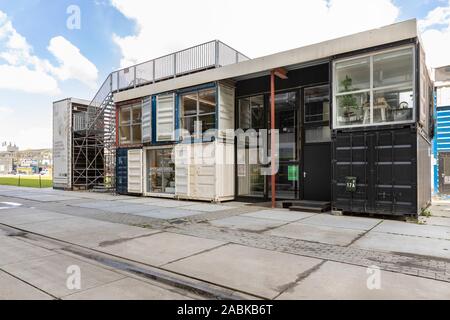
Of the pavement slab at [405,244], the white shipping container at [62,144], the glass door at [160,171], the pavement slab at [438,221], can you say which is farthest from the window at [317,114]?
the white shipping container at [62,144]

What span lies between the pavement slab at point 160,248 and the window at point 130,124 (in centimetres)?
1064

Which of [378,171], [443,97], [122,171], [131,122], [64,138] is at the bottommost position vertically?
[122,171]

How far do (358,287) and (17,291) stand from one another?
13.5ft

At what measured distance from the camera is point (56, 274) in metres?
4.31

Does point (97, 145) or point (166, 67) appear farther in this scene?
point (97, 145)

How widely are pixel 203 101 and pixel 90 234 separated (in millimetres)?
8224

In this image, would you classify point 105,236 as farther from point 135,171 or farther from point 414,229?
point 135,171

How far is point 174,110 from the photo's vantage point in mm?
14086

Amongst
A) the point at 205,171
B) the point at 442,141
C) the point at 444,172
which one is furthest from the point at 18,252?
the point at 442,141

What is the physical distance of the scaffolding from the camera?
582 inches

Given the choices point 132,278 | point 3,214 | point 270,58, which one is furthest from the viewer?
point 270,58
